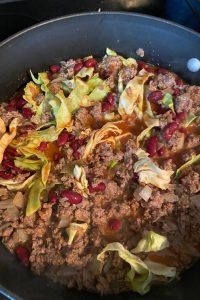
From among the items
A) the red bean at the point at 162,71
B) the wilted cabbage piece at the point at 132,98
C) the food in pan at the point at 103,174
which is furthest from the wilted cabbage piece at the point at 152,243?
the red bean at the point at 162,71

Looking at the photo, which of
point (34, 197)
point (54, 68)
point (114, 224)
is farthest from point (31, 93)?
point (114, 224)

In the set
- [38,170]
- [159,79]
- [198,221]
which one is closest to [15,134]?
[38,170]

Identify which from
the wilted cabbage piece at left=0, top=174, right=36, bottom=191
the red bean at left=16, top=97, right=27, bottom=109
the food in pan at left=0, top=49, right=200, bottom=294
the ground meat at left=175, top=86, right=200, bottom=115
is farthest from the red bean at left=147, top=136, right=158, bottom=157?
the red bean at left=16, top=97, right=27, bottom=109

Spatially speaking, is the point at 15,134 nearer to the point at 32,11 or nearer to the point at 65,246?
the point at 65,246

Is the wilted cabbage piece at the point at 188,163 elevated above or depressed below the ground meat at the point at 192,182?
above

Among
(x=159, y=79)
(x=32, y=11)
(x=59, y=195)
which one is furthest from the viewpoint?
(x=32, y=11)

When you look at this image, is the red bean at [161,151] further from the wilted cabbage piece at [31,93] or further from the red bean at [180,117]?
the wilted cabbage piece at [31,93]

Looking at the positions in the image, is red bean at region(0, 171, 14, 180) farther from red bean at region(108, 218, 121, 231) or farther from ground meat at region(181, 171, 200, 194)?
ground meat at region(181, 171, 200, 194)
